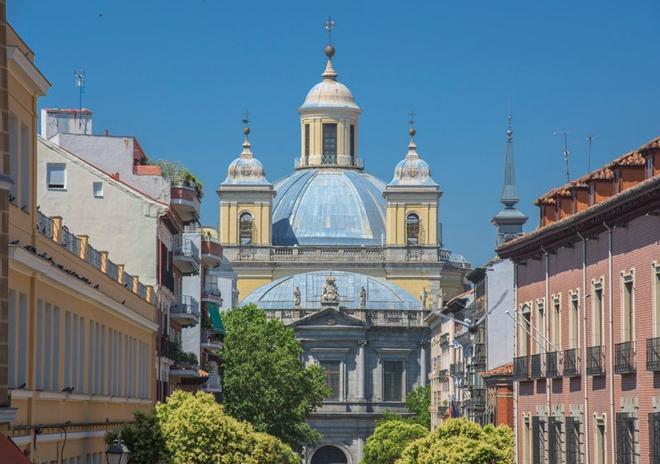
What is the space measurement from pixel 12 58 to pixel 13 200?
208 centimetres

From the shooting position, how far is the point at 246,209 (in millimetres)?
190000

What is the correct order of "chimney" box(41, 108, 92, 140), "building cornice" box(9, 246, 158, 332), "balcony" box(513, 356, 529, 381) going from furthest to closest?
"chimney" box(41, 108, 92, 140) → "balcony" box(513, 356, 529, 381) → "building cornice" box(9, 246, 158, 332)

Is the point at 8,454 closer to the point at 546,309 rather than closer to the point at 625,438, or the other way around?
the point at 625,438

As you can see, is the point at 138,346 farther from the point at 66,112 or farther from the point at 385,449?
the point at 385,449

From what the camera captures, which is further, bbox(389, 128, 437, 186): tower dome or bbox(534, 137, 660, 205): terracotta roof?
bbox(389, 128, 437, 186): tower dome

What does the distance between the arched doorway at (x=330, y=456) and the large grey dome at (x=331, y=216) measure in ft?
71.2

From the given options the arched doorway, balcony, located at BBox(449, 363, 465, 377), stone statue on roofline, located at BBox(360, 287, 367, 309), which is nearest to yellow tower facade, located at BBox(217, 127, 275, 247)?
stone statue on roofline, located at BBox(360, 287, 367, 309)

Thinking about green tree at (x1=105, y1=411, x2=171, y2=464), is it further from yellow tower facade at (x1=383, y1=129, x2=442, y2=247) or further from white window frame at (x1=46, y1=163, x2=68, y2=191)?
yellow tower facade at (x1=383, y1=129, x2=442, y2=247)

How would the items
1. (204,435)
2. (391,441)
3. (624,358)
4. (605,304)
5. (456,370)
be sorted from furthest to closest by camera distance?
(391,441) < (456,370) < (204,435) < (605,304) < (624,358)

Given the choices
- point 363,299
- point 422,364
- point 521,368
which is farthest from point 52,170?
point 422,364

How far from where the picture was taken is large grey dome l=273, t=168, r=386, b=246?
19350 cm

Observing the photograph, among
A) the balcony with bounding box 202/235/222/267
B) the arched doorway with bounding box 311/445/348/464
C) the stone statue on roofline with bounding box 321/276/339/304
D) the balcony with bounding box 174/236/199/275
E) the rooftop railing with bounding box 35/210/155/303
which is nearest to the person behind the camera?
the rooftop railing with bounding box 35/210/155/303

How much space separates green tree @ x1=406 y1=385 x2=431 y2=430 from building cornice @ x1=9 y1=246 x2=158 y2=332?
4167 inches

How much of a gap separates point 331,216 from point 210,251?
109 metres
